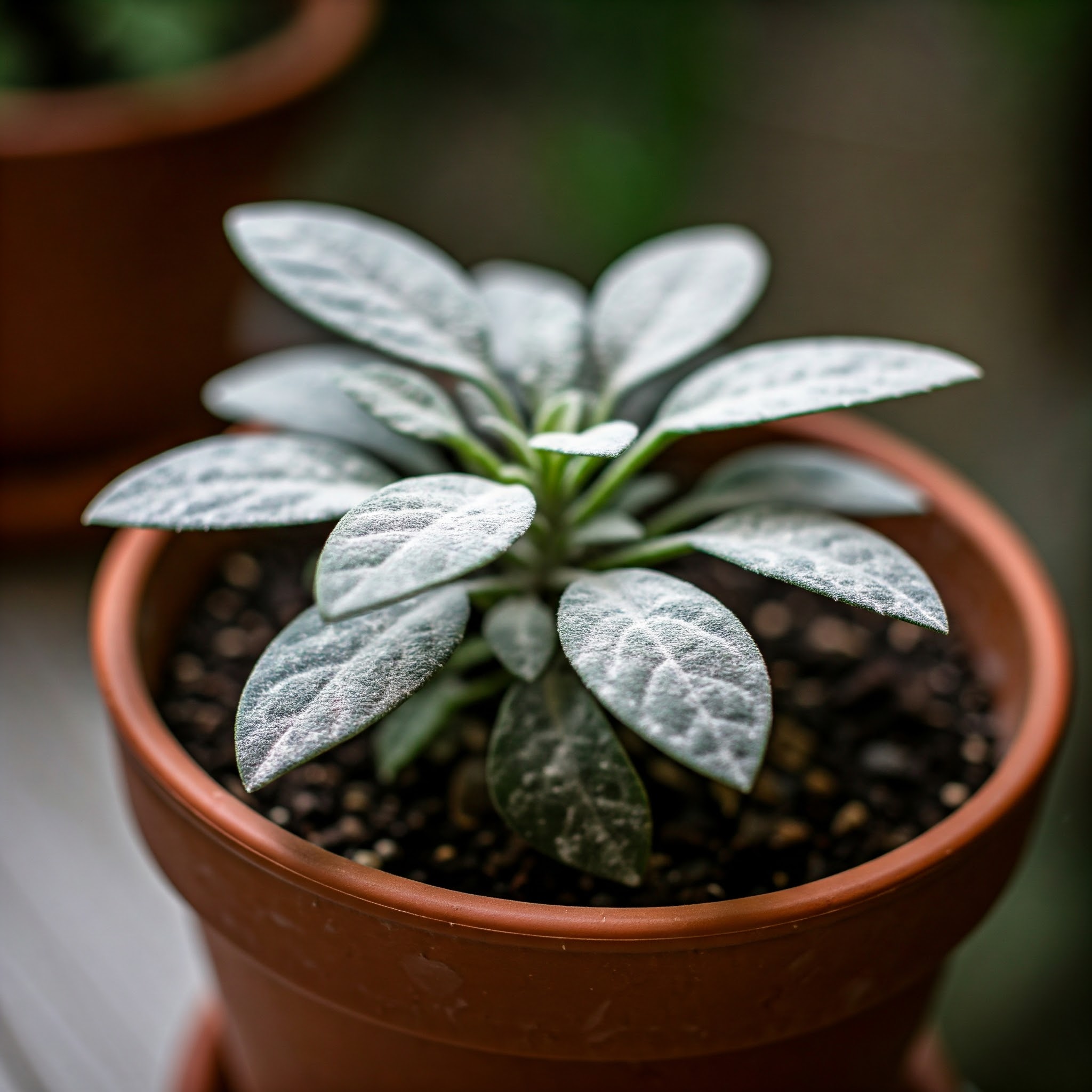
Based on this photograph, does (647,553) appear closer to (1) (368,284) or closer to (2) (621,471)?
(2) (621,471)

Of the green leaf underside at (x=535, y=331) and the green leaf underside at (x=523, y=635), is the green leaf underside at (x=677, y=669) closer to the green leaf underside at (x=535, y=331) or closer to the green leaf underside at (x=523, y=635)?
the green leaf underside at (x=523, y=635)

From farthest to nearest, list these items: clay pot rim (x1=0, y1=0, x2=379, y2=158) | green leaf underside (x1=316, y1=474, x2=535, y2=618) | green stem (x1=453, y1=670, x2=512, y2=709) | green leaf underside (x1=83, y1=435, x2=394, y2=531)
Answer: clay pot rim (x1=0, y1=0, x2=379, y2=158)
green stem (x1=453, y1=670, x2=512, y2=709)
green leaf underside (x1=83, y1=435, x2=394, y2=531)
green leaf underside (x1=316, y1=474, x2=535, y2=618)

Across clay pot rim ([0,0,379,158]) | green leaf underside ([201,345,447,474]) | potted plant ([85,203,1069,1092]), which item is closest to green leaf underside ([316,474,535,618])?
potted plant ([85,203,1069,1092])

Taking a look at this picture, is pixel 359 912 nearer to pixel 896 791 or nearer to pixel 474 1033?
pixel 474 1033

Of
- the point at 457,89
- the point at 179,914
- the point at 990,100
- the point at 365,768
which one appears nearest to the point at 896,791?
the point at 365,768

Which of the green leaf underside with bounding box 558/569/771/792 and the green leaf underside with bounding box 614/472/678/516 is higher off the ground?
the green leaf underside with bounding box 558/569/771/792

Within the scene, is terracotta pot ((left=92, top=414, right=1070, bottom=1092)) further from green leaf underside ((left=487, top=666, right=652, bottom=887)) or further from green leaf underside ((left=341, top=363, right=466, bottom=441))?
green leaf underside ((left=341, top=363, right=466, bottom=441))
